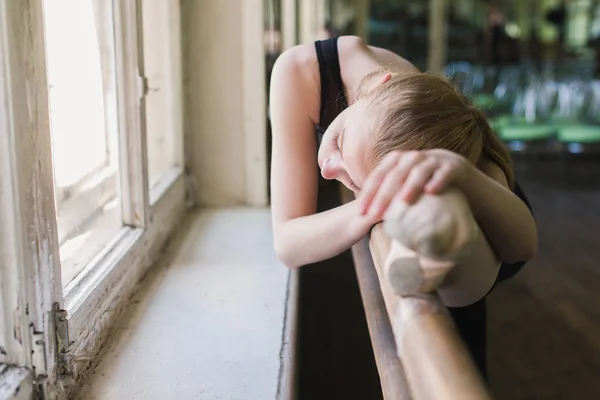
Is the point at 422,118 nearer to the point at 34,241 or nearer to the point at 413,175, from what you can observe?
the point at 413,175

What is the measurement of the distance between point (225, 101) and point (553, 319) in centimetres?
167

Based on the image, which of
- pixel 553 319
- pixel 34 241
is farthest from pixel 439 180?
pixel 553 319

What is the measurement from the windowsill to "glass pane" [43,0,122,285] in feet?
0.45

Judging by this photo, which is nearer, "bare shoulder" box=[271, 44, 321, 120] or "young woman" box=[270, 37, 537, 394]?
"young woman" box=[270, 37, 537, 394]

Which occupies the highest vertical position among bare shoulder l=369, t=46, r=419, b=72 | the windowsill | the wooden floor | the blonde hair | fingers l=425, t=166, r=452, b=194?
bare shoulder l=369, t=46, r=419, b=72

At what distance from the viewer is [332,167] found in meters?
0.84

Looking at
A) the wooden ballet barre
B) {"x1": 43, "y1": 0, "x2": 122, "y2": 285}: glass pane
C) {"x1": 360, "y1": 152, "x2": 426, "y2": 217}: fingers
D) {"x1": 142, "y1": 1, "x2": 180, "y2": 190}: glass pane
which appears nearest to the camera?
the wooden ballet barre

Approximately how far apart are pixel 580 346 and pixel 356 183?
6.55 feet

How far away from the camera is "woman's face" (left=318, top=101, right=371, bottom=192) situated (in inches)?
29.9

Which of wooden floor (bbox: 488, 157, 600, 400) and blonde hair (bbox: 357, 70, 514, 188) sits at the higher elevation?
blonde hair (bbox: 357, 70, 514, 188)

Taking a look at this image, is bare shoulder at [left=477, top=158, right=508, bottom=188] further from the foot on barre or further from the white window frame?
the white window frame

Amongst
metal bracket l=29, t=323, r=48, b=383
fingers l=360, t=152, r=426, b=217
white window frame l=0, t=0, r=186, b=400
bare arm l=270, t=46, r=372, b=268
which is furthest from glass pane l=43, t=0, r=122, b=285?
fingers l=360, t=152, r=426, b=217

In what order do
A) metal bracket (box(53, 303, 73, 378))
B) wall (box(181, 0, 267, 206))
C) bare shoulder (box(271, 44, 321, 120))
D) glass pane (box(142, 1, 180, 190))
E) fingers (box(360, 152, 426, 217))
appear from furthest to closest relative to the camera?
wall (box(181, 0, 267, 206)) → glass pane (box(142, 1, 180, 190)) → bare shoulder (box(271, 44, 321, 120)) → metal bracket (box(53, 303, 73, 378)) → fingers (box(360, 152, 426, 217))

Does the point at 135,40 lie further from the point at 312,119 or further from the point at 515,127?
the point at 515,127
